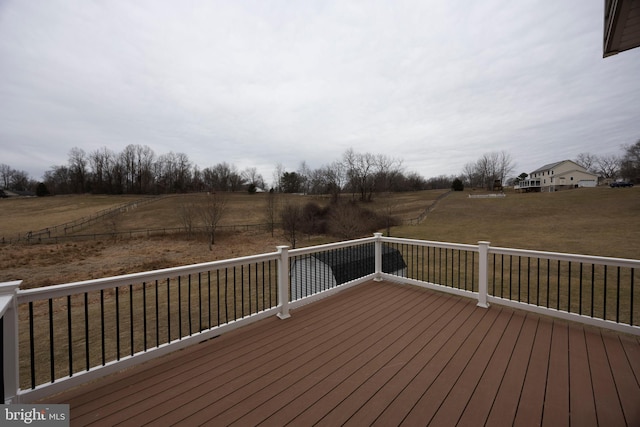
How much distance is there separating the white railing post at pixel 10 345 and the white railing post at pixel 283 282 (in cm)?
239

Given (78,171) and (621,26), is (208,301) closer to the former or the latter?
(621,26)

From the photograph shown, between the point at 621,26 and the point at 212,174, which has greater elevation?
the point at 212,174

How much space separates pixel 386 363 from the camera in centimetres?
255

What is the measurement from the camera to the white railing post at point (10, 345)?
1.77 metres

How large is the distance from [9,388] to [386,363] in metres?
2.98

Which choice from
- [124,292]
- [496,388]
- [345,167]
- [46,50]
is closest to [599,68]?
[496,388]

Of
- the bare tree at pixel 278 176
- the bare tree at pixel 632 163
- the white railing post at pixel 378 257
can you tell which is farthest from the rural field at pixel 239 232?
the bare tree at pixel 632 163

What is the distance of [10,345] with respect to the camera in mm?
1805

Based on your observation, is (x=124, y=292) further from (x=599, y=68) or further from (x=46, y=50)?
(x=599, y=68)

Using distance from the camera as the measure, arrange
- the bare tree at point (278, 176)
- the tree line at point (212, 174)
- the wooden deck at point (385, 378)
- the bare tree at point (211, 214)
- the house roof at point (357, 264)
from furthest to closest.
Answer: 1. the bare tree at point (278, 176)
2. the tree line at point (212, 174)
3. the bare tree at point (211, 214)
4. the house roof at point (357, 264)
5. the wooden deck at point (385, 378)

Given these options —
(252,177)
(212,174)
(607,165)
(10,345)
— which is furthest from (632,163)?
(212,174)

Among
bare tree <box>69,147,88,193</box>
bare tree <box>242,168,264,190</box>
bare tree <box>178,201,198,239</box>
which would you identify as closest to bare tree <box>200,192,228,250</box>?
bare tree <box>178,201,198,239</box>

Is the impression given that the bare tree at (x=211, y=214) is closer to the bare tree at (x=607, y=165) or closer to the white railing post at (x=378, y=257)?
the white railing post at (x=378, y=257)

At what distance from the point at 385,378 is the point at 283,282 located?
69.6 inches
